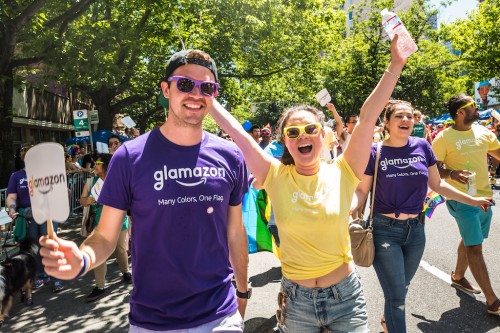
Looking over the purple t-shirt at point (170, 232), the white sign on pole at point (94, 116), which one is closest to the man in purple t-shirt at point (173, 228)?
the purple t-shirt at point (170, 232)

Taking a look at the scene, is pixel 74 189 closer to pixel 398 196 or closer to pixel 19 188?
pixel 19 188

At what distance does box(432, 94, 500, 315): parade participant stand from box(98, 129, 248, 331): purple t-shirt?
3014 millimetres

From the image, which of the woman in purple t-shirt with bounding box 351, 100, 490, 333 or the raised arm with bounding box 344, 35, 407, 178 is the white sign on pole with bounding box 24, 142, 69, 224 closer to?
the raised arm with bounding box 344, 35, 407, 178

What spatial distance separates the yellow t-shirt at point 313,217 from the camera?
2438 millimetres

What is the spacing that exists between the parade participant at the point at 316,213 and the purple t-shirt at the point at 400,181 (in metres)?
0.94

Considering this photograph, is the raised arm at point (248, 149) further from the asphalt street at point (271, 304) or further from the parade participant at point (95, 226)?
the parade participant at point (95, 226)

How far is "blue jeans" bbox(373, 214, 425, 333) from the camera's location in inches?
124

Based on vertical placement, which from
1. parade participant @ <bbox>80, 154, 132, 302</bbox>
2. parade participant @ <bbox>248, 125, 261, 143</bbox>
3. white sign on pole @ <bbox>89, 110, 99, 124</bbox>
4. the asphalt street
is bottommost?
the asphalt street

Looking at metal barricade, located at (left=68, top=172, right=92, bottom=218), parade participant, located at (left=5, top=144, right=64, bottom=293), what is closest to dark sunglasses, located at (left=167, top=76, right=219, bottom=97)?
parade participant, located at (left=5, top=144, right=64, bottom=293)

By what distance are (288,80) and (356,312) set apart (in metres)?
20.1

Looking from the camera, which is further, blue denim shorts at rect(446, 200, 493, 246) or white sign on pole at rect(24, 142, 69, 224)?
blue denim shorts at rect(446, 200, 493, 246)

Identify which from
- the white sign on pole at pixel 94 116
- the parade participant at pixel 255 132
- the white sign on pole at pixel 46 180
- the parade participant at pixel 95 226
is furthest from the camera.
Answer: the white sign on pole at pixel 94 116

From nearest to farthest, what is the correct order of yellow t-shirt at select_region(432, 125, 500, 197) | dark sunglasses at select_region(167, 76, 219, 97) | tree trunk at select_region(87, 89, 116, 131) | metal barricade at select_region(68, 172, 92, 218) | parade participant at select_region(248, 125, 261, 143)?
dark sunglasses at select_region(167, 76, 219, 97)
yellow t-shirt at select_region(432, 125, 500, 197)
parade participant at select_region(248, 125, 261, 143)
metal barricade at select_region(68, 172, 92, 218)
tree trunk at select_region(87, 89, 116, 131)

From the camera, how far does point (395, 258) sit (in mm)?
3248
